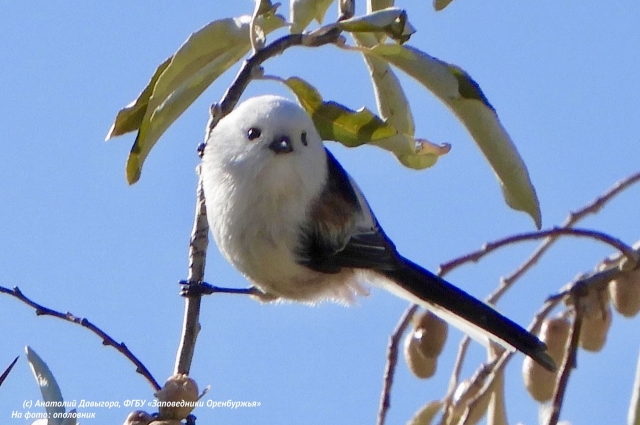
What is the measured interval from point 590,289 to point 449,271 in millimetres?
298

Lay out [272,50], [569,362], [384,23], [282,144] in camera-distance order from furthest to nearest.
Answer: [282,144] → [272,50] → [384,23] → [569,362]

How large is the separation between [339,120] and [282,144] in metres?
0.24

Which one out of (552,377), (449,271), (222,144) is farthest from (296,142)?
(552,377)

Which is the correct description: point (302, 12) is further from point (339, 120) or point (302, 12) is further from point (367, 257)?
point (367, 257)

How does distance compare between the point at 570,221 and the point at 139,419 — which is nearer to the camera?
the point at 139,419

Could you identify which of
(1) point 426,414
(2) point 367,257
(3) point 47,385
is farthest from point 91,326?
(2) point 367,257

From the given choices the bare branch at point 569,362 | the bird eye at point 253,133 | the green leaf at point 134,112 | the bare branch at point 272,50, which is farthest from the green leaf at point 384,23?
the bird eye at point 253,133

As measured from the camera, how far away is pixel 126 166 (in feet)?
5.21

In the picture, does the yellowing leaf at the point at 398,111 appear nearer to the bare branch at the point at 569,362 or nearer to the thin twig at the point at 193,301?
the thin twig at the point at 193,301

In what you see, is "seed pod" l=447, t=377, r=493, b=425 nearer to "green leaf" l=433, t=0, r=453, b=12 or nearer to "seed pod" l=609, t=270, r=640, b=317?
"seed pod" l=609, t=270, r=640, b=317

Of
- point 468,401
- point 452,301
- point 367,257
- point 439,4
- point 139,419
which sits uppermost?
point 439,4

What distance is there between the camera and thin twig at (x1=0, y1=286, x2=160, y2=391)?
4.14 ft

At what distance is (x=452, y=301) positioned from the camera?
2.09m

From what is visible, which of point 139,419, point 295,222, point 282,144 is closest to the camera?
point 139,419
